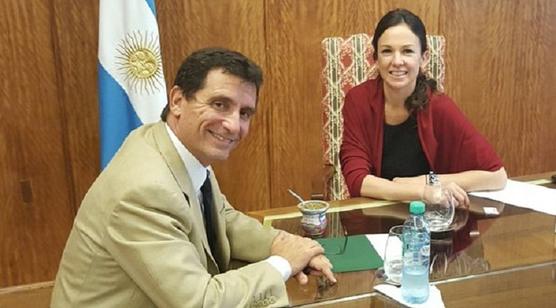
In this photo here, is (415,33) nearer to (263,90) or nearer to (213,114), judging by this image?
(263,90)

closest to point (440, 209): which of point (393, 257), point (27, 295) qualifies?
point (393, 257)

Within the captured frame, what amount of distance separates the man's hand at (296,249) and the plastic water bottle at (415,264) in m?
0.23

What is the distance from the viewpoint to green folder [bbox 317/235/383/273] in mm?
1524

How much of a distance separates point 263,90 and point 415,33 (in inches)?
42.5

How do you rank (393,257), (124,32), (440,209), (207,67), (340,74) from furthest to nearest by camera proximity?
(340,74) < (124,32) < (440,209) < (393,257) < (207,67)

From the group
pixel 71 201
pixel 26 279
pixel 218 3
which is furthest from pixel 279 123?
pixel 26 279

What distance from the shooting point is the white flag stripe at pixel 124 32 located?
8.36 ft

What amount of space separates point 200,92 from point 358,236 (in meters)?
0.65

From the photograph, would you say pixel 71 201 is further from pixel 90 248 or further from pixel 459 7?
pixel 459 7

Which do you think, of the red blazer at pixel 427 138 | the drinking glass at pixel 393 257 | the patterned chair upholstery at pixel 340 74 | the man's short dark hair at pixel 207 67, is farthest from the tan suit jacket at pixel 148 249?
the patterned chair upholstery at pixel 340 74

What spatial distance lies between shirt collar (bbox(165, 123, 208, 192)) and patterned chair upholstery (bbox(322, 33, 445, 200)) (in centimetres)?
121

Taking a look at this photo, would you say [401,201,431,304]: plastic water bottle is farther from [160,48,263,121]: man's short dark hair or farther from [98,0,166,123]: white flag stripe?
[98,0,166,123]: white flag stripe

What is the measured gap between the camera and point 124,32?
2.56 m

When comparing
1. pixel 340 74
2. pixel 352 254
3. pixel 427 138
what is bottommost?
pixel 352 254
